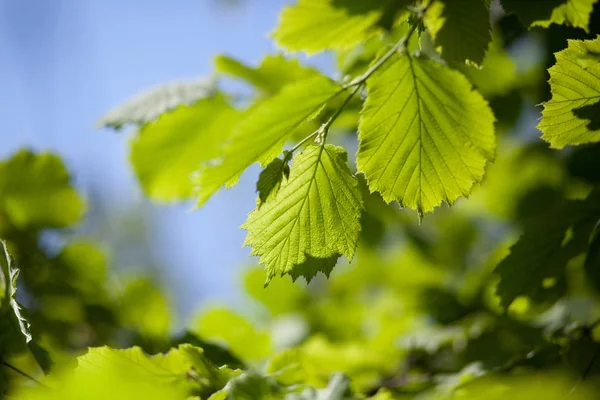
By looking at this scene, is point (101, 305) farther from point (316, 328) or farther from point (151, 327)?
point (316, 328)

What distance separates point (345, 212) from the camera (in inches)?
30.9

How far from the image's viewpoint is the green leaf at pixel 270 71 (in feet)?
4.13

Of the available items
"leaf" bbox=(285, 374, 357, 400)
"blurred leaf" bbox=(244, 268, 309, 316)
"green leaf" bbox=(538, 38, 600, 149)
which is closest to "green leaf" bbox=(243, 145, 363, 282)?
"leaf" bbox=(285, 374, 357, 400)

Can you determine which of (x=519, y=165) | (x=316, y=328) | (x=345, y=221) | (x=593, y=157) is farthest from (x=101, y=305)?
(x=519, y=165)

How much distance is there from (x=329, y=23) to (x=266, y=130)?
0.20 metres

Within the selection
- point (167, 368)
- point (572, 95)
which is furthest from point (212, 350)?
point (572, 95)

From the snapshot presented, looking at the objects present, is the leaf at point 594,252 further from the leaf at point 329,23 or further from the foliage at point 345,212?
the leaf at point 329,23

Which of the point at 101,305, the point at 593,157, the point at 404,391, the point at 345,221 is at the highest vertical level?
the point at 593,157

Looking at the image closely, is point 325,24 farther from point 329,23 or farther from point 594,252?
point 594,252

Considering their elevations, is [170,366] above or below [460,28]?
below

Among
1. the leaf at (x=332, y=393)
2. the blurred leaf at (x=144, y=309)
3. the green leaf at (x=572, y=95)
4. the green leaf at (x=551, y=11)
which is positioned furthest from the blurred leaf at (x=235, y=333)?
the green leaf at (x=551, y=11)

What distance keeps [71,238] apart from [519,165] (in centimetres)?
153

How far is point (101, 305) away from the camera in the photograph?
5.03 feet

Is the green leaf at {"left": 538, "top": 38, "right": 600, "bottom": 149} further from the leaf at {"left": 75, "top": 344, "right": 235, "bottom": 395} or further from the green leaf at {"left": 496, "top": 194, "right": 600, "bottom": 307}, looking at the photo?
the leaf at {"left": 75, "top": 344, "right": 235, "bottom": 395}
